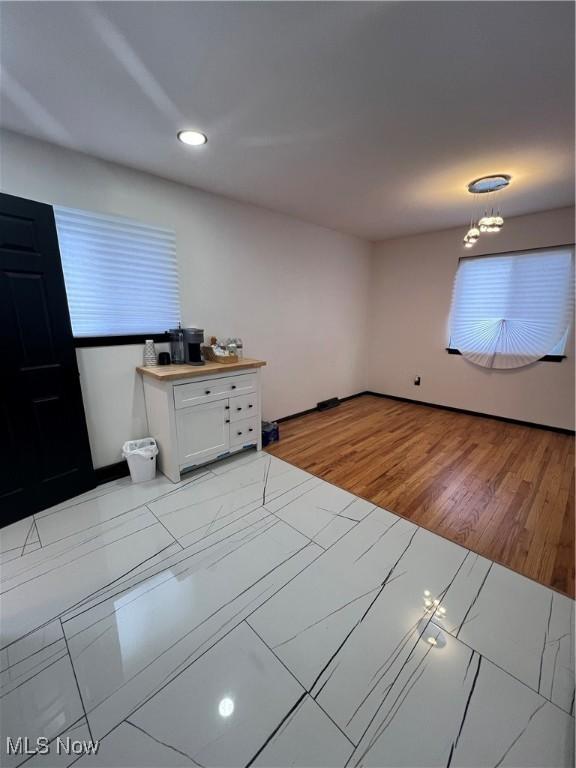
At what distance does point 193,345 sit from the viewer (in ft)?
8.36

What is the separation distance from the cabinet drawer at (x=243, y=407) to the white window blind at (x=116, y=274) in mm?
917

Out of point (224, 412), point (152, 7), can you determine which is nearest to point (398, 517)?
point (224, 412)

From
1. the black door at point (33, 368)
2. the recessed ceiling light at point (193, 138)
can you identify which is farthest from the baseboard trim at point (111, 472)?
the recessed ceiling light at point (193, 138)

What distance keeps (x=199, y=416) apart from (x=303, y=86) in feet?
7.09

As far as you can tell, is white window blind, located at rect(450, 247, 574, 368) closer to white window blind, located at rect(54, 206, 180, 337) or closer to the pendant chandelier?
the pendant chandelier

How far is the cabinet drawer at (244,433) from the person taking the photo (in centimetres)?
273

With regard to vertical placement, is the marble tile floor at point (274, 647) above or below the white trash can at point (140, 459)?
below

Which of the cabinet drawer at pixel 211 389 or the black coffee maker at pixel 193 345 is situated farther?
→ the black coffee maker at pixel 193 345

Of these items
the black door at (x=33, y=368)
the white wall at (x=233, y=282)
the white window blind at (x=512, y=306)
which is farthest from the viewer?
the white window blind at (x=512, y=306)

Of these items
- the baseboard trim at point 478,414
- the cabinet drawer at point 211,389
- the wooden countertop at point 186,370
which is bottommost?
the baseboard trim at point 478,414

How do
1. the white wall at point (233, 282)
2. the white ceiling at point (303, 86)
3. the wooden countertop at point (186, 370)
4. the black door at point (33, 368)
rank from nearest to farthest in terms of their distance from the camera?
the white ceiling at point (303, 86)
the black door at point (33, 368)
the white wall at point (233, 282)
the wooden countertop at point (186, 370)

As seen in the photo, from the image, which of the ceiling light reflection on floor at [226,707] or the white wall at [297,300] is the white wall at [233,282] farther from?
the ceiling light reflection on floor at [226,707]

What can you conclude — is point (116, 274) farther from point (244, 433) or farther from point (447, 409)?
point (447, 409)

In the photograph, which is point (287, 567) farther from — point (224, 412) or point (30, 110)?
point (30, 110)
